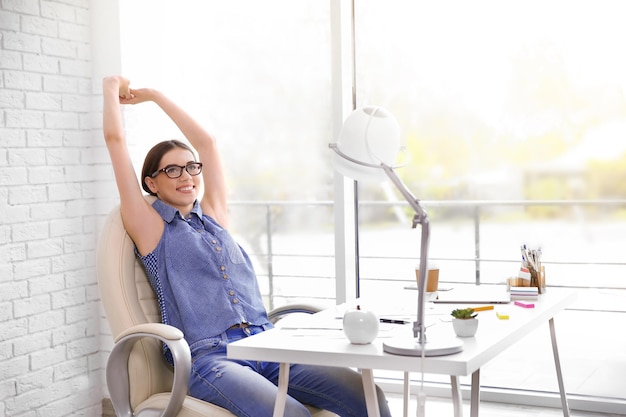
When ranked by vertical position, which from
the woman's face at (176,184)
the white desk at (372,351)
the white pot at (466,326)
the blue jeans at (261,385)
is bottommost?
the blue jeans at (261,385)

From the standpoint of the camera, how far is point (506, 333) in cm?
234

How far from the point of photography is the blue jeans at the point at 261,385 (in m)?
2.45

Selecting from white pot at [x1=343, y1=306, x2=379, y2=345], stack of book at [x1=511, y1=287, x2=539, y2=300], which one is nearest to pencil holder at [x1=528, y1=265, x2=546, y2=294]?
stack of book at [x1=511, y1=287, x2=539, y2=300]

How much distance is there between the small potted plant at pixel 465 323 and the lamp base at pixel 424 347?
100 mm

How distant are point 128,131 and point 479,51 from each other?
274 centimetres

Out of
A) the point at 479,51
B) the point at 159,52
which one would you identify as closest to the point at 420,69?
the point at 479,51

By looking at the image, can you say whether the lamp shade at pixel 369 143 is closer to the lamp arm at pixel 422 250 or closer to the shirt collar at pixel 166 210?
the lamp arm at pixel 422 250

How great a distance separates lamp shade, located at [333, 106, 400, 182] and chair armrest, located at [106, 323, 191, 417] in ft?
2.28

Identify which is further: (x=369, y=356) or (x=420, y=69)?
(x=420, y=69)

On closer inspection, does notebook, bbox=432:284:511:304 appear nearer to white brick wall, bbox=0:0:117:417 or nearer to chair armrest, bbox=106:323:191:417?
chair armrest, bbox=106:323:191:417

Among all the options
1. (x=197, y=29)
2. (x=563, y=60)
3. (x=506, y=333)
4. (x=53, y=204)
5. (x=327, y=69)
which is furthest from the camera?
(x=327, y=69)

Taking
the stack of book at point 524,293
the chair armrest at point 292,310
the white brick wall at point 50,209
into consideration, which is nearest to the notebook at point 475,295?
the stack of book at point 524,293

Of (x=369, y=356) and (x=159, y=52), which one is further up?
(x=159, y=52)

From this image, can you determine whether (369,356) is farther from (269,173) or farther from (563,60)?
(269,173)
